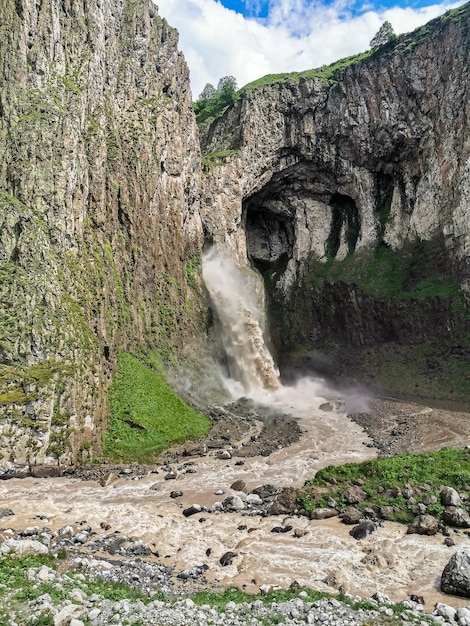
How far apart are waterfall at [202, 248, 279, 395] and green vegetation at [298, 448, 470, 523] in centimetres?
2783

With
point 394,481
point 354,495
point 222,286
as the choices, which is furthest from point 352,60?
point 354,495

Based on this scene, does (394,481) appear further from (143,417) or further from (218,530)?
(143,417)

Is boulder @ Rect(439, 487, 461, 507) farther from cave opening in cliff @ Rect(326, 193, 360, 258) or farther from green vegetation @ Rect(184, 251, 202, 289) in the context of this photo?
cave opening in cliff @ Rect(326, 193, 360, 258)

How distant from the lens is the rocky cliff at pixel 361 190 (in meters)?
50.9

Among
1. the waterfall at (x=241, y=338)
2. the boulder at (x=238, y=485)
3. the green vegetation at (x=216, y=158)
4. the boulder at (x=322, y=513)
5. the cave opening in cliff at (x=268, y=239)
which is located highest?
the green vegetation at (x=216, y=158)

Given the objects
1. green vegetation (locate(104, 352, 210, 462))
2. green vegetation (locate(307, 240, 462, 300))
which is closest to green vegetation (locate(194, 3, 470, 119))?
green vegetation (locate(307, 240, 462, 300))

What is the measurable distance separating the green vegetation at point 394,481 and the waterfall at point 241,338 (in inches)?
1096

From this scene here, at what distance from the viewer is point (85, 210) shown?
107 ft

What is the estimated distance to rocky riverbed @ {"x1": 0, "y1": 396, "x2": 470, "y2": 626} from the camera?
10935 millimetres

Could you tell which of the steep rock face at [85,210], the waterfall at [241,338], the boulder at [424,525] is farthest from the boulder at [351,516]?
the waterfall at [241,338]

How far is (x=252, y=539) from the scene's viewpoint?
1385cm

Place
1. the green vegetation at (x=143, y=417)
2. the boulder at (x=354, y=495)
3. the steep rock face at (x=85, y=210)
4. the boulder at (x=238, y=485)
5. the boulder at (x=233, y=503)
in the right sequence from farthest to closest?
1. the green vegetation at (x=143, y=417)
2. the steep rock face at (x=85, y=210)
3. the boulder at (x=238, y=485)
4. the boulder at (x=233, y=503)
5. the boulder at (x=354, y=495)

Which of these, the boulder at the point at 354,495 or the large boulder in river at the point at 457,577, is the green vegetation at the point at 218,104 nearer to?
the boulder at the point at 354,495

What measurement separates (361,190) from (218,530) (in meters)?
57.4
